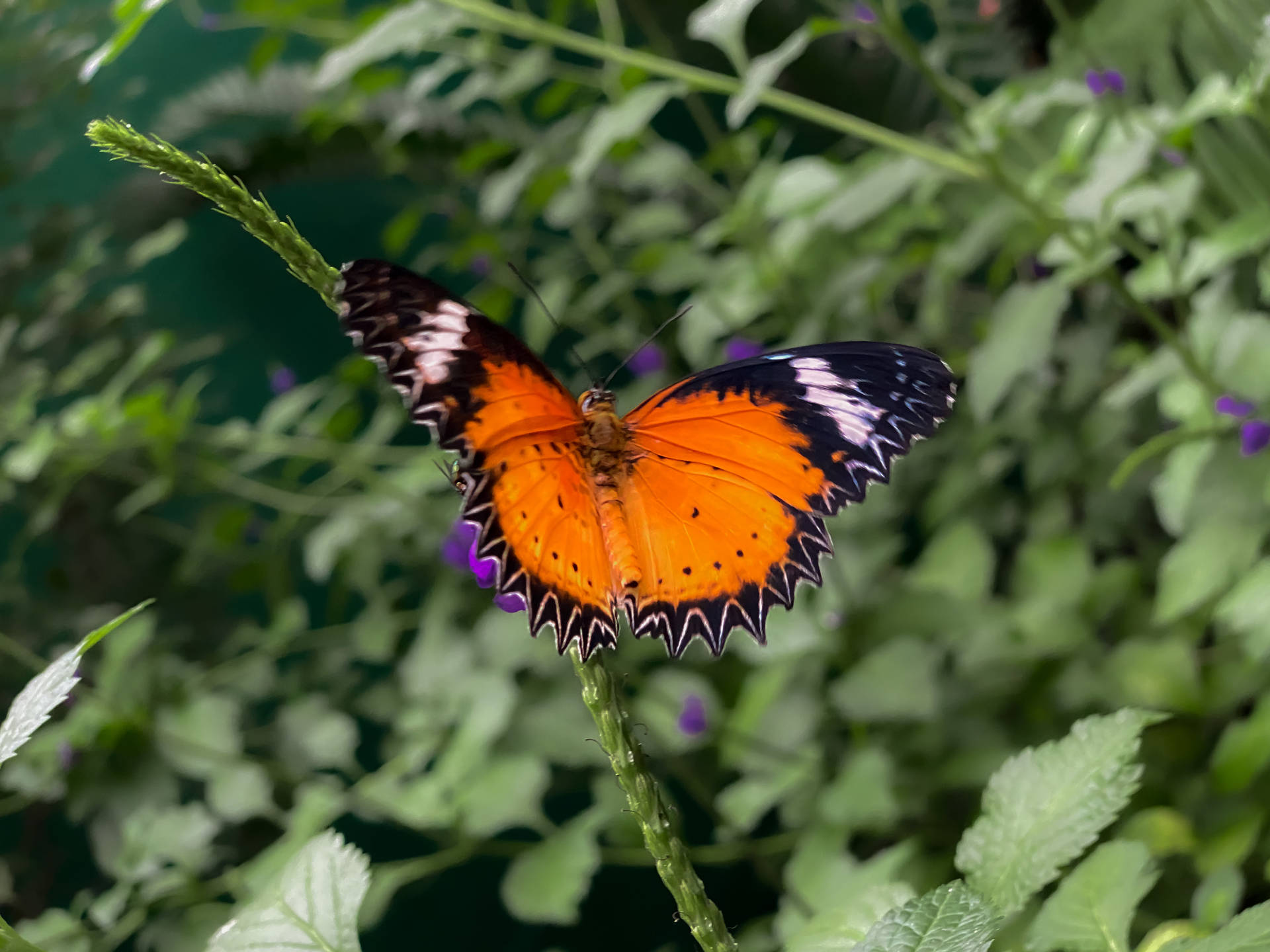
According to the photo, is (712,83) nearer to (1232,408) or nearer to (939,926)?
(1232,408)

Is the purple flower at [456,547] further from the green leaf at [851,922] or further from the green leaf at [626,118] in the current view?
the green leaf at [851,922]

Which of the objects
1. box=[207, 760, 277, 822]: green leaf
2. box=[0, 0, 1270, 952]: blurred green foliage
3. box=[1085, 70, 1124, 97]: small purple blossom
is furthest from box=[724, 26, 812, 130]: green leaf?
box=[207, 760, 277, 822]: green leaf

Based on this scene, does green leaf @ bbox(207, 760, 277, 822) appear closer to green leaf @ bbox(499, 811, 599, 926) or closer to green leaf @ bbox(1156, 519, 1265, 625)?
green leaf @ bbox(499, 811, 599, 926)

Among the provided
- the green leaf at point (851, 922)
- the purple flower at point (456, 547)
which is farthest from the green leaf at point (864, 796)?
the green leaf at point (851, 922)

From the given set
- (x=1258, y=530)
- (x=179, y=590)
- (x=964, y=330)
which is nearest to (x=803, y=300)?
(x=964, y=330)

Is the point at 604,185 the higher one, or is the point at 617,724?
the point at 604,185

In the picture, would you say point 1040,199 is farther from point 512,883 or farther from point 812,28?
point 512,883

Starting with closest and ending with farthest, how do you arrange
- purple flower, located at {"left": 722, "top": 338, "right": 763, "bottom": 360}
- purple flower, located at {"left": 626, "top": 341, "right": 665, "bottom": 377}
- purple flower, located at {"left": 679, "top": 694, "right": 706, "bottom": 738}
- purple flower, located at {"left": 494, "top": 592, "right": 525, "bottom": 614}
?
purple flower, located at {"left": 494, "top": 592, "right": 525, "bottom": 614}
purple flower, located at {"left": 679, "top": 694, "right": 706, "bottom": 738}
purple flower, located at {"left": 722, "top": 338, "right": 763, "bottom": 360}
purple flower, located at {"left": 626, "top": 341, "right": 665, "bottom": 377}
